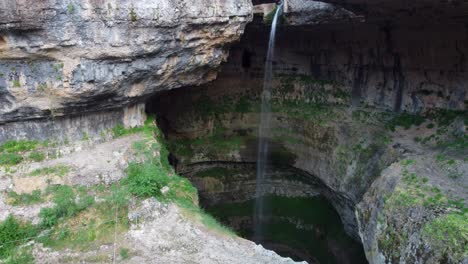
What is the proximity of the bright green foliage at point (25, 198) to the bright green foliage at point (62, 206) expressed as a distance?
0.34 meters

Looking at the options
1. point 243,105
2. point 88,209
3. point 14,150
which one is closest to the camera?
point 88,209

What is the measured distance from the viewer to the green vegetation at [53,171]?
10405 millimetres

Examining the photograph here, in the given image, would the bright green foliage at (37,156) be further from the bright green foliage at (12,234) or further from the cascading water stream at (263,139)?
the cascading water stream at (263,139)

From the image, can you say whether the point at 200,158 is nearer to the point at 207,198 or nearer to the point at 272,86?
the point at 207,198

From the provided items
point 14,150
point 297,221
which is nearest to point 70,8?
point 14,150

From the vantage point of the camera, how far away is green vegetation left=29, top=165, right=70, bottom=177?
10.4 metres

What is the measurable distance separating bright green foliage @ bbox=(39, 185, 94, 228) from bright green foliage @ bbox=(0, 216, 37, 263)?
34 cm

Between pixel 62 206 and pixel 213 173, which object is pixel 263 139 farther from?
pixel 62 206

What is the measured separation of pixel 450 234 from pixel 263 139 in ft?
36.4

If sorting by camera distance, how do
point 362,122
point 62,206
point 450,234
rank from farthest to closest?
point 362,122
point 62,206
point 450,234

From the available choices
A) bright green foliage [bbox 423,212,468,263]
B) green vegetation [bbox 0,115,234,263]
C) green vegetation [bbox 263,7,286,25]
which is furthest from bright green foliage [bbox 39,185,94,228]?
green vegetation [bbox 263,7,286,25]

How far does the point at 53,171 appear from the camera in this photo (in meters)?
10.5

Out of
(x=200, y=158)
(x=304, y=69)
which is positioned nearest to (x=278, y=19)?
(x=304, y=69)

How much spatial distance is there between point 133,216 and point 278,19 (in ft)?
33.4
